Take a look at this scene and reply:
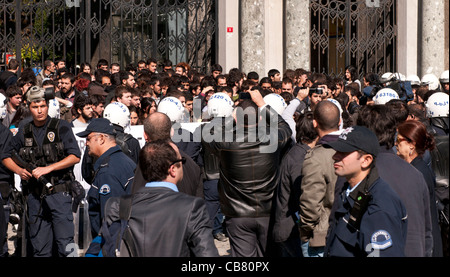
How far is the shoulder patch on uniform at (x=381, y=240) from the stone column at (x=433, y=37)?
1431cm

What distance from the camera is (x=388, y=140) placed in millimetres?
5820

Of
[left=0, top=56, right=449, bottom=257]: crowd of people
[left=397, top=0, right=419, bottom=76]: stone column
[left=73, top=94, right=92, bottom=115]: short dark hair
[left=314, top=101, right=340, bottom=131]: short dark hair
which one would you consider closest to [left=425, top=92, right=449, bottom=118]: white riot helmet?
[left=0, top=56, right=449, bottom=257]: crowd of people

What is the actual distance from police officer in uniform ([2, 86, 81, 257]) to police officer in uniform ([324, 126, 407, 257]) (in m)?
3.46

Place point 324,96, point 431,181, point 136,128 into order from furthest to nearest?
1. point 324,96
2. point 136,128
3. point 431,181

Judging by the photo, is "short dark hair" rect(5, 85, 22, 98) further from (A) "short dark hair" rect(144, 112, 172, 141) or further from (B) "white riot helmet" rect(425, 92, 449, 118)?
(B) "white riot helmet" rect(425, 92, 449, 118)

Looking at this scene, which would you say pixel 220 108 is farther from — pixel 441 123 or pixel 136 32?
pixel 136 32

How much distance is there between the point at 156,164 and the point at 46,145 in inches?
129

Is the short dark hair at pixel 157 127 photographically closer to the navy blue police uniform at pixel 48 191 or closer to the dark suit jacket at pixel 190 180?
the dark suit jacket at pixel 190 180

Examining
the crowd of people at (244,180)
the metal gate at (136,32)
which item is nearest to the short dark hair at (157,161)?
the crowd of people at (244,180)

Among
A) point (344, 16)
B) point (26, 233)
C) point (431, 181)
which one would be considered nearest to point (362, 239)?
point (431, 181)

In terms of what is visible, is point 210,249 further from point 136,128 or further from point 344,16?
point 344,16

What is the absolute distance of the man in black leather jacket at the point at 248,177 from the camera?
21.6 ft

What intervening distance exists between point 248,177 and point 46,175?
1.94 m
